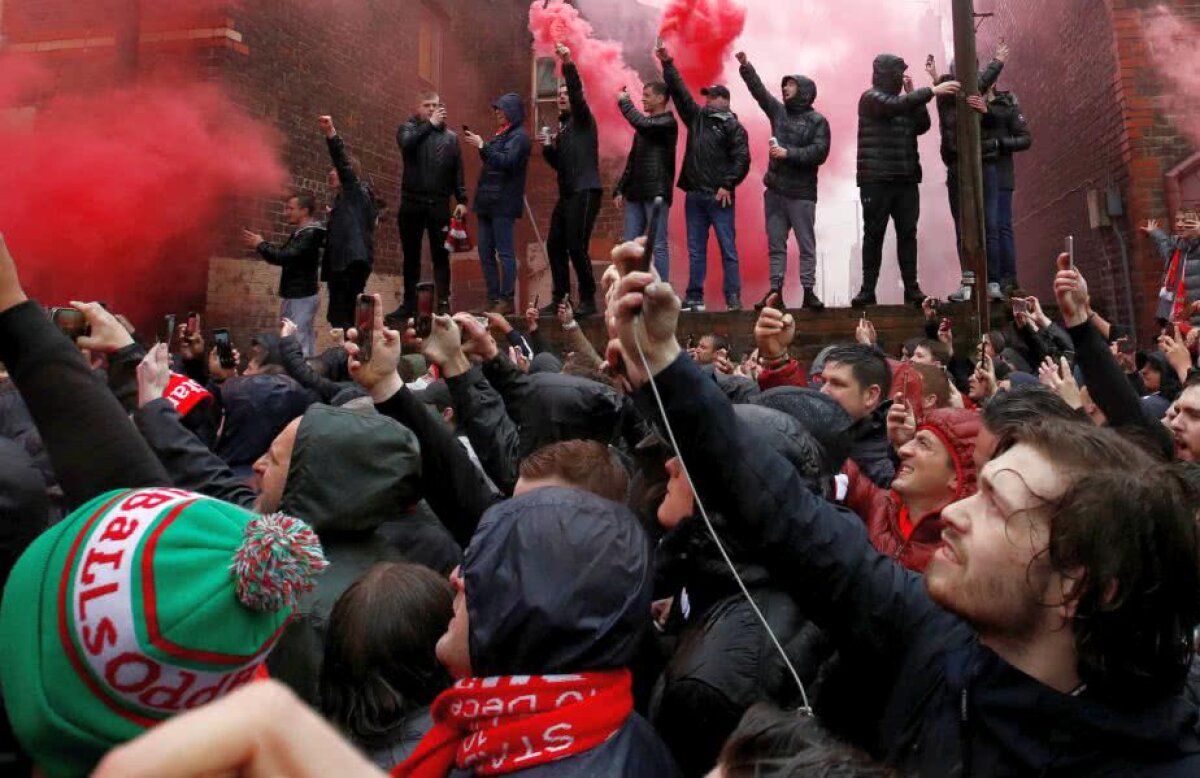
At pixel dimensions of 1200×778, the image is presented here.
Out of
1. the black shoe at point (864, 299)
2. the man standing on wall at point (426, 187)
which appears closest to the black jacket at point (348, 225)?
the man standing on wall at point (426, 187)

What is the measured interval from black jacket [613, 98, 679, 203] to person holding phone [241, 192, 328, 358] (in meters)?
3.00

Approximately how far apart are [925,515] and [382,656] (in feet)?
4.81

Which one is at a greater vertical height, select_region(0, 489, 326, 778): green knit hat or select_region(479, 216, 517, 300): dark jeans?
select_region(479, 216, 517, 300): dark jeans

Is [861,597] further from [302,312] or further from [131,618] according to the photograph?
[302,312]

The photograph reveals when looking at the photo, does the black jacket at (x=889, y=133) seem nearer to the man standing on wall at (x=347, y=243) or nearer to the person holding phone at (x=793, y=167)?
the person holding phone at (x=793, y=167)

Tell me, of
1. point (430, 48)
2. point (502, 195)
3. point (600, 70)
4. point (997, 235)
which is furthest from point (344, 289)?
point (430, 48)

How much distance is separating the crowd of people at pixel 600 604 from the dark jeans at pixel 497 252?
645cm

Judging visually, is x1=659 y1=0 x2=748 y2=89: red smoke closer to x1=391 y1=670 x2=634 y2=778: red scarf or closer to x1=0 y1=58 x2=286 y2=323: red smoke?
x1=0 y1=58 x2=286 y2=323: red smoke

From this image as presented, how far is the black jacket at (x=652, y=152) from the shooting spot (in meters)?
8.55

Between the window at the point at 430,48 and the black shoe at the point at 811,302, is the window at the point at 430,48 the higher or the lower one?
the higher one

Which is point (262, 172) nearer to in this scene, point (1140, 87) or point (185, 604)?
point (1140, 87)

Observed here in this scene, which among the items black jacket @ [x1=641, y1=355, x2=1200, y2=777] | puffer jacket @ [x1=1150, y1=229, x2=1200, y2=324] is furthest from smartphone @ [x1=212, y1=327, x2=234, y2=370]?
puffer jacket @ [x1=1150, y1=229, x2=1200, y2=324]

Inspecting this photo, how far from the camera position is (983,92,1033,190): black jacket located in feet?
27.3

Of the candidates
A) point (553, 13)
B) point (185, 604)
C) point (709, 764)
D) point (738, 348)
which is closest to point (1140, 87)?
point (738, 348)
